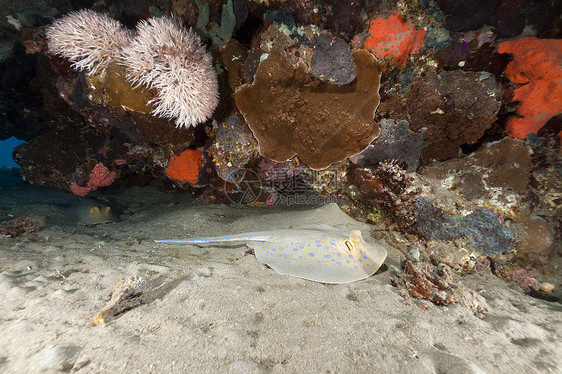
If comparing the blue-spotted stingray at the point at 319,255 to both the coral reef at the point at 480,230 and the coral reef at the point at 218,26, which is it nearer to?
the coral reef at the point at 480,230

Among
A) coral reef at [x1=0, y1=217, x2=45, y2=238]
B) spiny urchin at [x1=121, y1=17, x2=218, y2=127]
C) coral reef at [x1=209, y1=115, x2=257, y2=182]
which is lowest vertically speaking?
coral reef at [x1=0, y1=217, x2=45, y2=238]

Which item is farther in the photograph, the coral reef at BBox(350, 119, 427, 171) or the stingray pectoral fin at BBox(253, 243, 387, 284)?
the coral reef at BBox(350, 119, 427, 171)

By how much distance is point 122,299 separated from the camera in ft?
6.56

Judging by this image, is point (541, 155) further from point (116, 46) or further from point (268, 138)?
point (116, 46)

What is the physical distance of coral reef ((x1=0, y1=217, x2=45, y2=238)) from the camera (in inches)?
140

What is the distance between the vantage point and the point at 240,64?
13.3ft

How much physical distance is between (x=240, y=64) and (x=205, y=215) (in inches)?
128

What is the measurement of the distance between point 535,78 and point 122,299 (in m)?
5.59

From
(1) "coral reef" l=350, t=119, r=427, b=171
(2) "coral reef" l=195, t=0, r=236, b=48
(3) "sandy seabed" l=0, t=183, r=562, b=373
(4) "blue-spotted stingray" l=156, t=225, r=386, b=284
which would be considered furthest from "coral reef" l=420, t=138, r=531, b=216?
(2) "coral reef" l=195, t=0, r=236, b=48

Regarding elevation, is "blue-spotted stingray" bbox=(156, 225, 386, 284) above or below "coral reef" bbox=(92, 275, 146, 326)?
above

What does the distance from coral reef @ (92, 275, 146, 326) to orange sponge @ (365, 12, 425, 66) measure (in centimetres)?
443

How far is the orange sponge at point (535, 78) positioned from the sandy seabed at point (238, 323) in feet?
7.87

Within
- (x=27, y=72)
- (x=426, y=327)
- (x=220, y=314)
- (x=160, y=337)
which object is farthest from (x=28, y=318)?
(x=27, y=72)

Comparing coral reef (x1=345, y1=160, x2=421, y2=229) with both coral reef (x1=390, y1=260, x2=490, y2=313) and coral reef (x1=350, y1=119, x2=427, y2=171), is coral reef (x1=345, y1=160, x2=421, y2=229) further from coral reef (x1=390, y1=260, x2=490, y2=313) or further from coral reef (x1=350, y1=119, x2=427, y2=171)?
coral reef (x1=390, y1=260, x2=490, y2=313)
